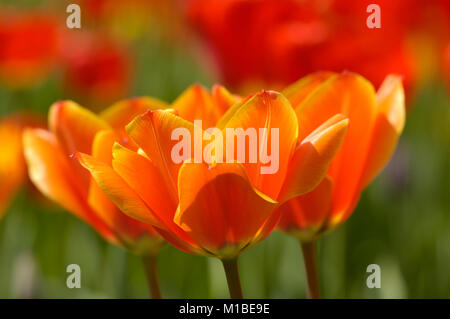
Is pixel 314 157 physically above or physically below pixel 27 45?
below

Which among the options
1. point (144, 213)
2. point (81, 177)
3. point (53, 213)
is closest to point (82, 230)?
point (53, 213)

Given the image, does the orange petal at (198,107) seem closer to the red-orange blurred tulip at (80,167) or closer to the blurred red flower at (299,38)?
the red-orange blurred tulip at (80,167)

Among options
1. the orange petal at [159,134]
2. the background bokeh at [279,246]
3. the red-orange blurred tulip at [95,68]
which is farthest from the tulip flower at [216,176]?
the red-orange blurred tulip at [95,68]

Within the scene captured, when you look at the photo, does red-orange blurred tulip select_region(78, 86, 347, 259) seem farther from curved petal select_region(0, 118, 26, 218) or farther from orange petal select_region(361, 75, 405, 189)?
curved petal select_region(0, 118, 26, 218)

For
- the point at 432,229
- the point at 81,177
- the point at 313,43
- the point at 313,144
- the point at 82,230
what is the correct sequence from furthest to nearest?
the point at 82,230
the point at 432,229
the point at 313,43
the point at 81,177
the point at 313,144

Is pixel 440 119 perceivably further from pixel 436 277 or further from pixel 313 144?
pixel 313 144

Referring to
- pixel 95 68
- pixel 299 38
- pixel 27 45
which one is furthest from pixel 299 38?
pixel 27 45

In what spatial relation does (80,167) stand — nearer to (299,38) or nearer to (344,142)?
(344,142)
